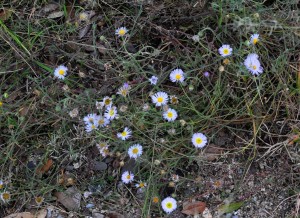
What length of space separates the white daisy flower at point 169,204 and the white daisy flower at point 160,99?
40cm

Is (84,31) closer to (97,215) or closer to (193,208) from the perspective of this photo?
(97,215)

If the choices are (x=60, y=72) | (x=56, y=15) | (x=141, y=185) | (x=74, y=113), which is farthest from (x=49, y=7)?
(x=141, y=185)

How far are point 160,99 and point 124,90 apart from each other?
16cm

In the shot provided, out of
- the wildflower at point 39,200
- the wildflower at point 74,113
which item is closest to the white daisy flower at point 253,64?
the wildflower at point 74,113

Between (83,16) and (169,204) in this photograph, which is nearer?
(169,204)

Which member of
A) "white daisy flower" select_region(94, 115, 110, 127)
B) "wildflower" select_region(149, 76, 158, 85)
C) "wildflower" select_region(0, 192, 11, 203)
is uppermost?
"wildflower" select_region(149, 76, 158, 85)

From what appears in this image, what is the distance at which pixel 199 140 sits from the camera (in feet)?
6.43

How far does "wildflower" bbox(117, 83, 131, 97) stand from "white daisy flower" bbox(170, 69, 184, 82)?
0.62 ft

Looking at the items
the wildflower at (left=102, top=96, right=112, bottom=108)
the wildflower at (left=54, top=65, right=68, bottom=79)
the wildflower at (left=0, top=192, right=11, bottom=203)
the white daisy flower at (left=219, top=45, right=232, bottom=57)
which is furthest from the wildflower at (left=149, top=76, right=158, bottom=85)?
the wildflower at (left=0, top=192, right=11, bottom=203)

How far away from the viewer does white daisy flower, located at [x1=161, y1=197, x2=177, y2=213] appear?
1.95 metres

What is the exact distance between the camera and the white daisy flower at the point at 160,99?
199cm

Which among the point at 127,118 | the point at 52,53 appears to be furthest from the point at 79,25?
the point at 127,118

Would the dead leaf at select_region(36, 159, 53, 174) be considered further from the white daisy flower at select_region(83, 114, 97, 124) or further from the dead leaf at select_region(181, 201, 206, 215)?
the dead leaf at select_region(181, 201, 206, 215)

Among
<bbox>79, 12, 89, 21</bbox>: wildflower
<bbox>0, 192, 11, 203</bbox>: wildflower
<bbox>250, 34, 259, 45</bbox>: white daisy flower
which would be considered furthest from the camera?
<bbox>79, 12, 89, 21</bbox>: wildflower
